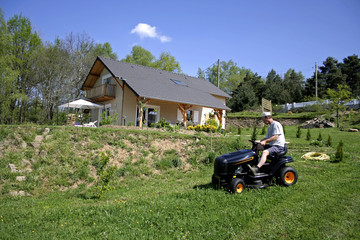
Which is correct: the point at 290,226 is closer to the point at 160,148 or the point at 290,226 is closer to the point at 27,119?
the point at 160,148

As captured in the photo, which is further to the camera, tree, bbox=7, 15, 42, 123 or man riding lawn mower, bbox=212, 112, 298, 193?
tree, bbox=7, 15, 42, 123

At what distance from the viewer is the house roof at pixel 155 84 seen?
18.3 m

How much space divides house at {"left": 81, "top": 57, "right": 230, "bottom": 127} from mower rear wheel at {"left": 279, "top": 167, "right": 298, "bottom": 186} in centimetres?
1152

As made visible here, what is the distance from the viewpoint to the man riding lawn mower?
5348 millimetres

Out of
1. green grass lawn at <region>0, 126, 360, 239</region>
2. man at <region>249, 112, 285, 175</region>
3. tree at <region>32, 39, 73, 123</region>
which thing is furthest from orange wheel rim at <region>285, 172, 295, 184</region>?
tree at <region>32, 39, 73, 123</region>

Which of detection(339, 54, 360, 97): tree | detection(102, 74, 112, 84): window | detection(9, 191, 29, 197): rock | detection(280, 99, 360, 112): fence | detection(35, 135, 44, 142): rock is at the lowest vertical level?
detection(9, 191, 29, 197): rock

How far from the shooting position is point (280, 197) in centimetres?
506

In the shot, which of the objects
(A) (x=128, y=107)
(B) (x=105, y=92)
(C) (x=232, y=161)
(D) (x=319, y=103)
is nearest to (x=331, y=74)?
(D) (x=319, y=103)

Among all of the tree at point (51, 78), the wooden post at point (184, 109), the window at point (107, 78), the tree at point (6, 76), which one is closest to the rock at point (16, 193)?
the wooden post at point (184, 109)

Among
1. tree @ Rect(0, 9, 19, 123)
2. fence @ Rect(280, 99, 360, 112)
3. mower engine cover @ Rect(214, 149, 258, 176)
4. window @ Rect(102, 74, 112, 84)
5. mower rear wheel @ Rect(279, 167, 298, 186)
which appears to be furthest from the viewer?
fence @ Rect(280, 99, 360, 112)

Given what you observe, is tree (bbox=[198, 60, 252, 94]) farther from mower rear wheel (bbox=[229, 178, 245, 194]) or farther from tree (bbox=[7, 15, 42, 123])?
mower rear wheel (bbox=[229, 178, 245, 194])

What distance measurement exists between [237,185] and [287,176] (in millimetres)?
1369

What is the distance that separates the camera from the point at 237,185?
528cm

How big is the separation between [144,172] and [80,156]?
249 cm
